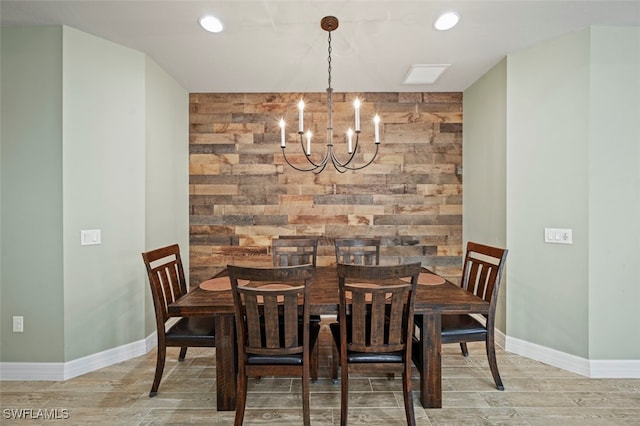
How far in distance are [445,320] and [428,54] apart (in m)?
2.28

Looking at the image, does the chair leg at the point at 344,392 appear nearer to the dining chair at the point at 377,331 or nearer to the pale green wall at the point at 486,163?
the dining chair at the point at 377,331

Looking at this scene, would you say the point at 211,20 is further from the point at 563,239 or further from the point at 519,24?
the point at 563,239

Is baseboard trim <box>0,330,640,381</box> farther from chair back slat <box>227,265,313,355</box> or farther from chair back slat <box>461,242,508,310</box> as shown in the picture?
chair back slat <box>227,265,313,355</box>

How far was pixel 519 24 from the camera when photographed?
8.07ft

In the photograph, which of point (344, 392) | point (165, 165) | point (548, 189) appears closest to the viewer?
point (344, 392)

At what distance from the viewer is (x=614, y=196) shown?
2.51 m

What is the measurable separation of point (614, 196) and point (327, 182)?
2552 millimetres

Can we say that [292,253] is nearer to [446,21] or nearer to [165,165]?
[165,165]

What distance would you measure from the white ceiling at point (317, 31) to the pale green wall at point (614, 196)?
13.2 inches

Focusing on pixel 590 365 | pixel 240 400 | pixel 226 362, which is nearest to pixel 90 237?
pixel 226 362

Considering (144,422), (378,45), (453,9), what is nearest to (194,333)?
(144,422)

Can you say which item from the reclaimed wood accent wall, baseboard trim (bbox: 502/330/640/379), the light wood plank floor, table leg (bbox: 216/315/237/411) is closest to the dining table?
table leg (bbox: 216/315/237/411)

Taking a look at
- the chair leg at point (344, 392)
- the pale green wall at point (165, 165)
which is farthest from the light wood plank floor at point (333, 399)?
the pale green wall at point (165, 165)

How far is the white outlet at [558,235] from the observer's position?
2615 millimetres
